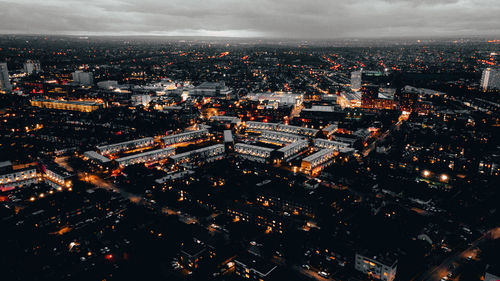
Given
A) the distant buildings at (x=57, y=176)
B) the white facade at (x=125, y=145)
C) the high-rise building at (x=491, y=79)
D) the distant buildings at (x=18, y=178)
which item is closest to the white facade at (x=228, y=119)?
the white facade at (x=125, y=145)

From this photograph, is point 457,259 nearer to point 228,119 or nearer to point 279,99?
point 228,119

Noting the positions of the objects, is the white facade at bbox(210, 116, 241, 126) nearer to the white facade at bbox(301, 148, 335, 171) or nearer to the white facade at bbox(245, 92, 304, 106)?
the white facade at bbox(245, 92, 304, 106)

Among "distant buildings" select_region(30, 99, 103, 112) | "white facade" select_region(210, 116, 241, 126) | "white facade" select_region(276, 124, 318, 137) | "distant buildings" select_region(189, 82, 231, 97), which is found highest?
"distant buildings" select_region(189, 82, 231, 97)

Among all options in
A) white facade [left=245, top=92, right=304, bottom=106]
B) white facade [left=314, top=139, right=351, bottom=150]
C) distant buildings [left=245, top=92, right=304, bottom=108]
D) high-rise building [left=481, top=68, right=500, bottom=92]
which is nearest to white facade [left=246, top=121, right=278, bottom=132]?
white facade [left=314, top=139, right=351, bottom=150]

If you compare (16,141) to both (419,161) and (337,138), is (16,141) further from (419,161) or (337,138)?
(419,161)

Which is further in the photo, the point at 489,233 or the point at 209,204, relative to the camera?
the point at 209,204

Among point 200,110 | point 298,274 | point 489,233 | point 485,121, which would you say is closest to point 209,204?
point 298,274
